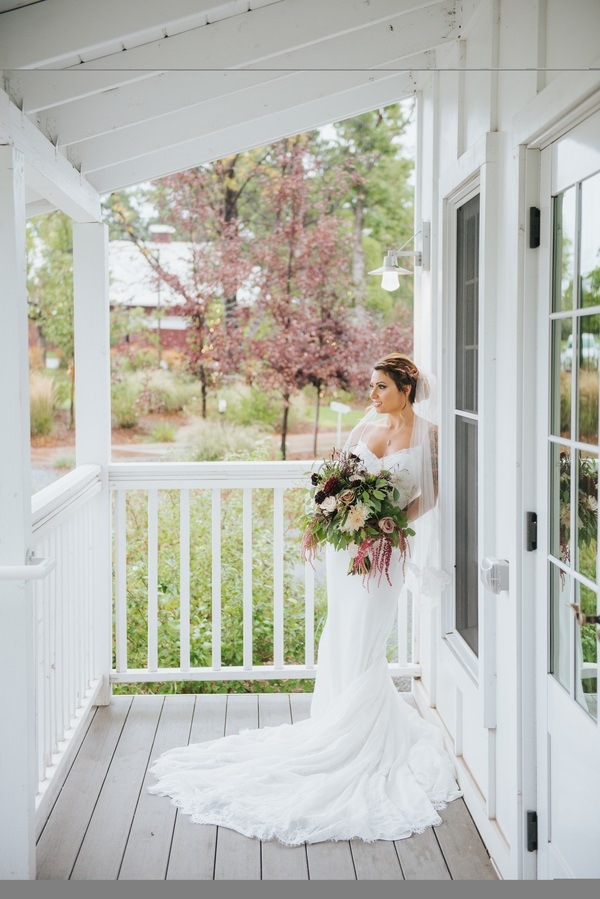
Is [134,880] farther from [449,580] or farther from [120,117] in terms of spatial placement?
[120,117]

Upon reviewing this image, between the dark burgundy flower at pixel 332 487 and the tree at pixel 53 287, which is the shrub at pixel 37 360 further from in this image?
the dark burgundy flower at pixel 332 487

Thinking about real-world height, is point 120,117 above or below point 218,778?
above

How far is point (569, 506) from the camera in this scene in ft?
7.60

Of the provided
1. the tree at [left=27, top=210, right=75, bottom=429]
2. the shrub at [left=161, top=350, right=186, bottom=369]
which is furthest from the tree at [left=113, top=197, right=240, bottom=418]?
the tree at [left=27, top=210, right=75, bottom=429]

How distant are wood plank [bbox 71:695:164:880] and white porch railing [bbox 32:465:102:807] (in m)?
0.22

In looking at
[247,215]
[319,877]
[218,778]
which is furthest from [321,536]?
[247,215]

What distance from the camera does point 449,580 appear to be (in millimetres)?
3664

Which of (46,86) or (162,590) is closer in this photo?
(46,86)

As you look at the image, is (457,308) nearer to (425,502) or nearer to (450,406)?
(450,406)

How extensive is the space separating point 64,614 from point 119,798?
2.58ft

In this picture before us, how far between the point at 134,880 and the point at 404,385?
2084mm

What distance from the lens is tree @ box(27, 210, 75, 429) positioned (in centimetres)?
873

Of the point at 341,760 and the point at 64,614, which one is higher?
the point at 64,614

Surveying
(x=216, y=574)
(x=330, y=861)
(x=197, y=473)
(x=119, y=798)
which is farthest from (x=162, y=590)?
(x=330, y=861)
